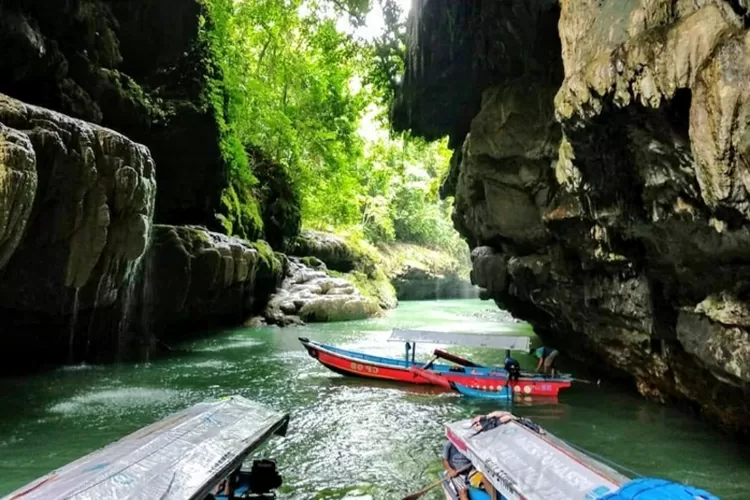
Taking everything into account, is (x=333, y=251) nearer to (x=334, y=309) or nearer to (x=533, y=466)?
(x=334, y=309)

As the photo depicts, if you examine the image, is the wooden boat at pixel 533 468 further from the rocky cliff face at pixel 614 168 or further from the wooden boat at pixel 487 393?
the wooden boat at pixel 487 393

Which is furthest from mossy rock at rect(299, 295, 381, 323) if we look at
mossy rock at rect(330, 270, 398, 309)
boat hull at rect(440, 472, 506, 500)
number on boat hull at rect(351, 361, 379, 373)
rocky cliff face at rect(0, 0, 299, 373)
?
boat hull at rect(440, 472, 506, 500)

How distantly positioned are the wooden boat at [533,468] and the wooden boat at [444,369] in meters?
7.36

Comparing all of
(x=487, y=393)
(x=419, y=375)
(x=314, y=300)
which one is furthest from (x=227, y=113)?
(x=487, y=393)

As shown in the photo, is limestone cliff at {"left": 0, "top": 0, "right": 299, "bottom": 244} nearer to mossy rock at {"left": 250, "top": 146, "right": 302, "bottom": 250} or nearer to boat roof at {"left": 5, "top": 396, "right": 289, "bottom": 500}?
mossy rock at {"left": 250, "top": 146, "right": 302, "bottom": 250}

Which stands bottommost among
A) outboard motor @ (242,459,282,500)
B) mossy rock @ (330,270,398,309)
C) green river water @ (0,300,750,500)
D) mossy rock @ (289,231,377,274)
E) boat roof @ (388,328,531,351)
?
green river water @ (0,300,750,500)

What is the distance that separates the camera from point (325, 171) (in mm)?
39094

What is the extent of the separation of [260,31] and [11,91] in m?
20.9

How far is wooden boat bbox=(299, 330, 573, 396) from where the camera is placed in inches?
532

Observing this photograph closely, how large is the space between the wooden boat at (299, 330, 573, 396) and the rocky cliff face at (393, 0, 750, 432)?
7.40 feet

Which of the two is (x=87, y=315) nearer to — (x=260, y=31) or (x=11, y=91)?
(x=11, y=91)

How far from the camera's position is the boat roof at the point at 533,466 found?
457cm

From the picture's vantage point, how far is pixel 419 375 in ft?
47.6

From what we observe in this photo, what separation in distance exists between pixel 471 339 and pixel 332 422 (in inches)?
198
